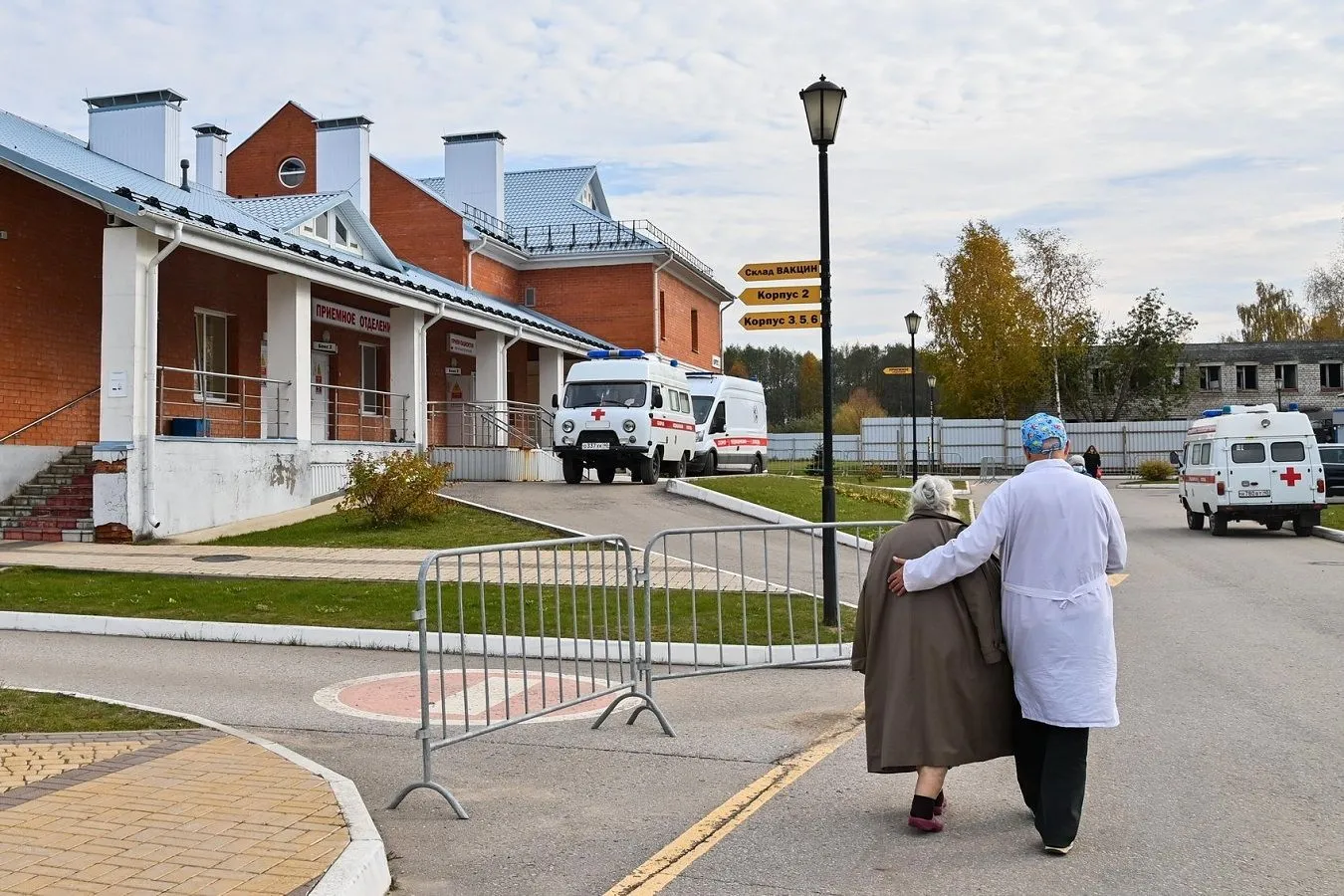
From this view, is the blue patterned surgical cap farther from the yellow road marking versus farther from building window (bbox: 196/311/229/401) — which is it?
building window (bbox: 196/311/229/401)

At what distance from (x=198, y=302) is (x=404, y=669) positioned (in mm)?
16234

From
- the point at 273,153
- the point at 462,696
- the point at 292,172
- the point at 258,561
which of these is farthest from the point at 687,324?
the point at 462,696

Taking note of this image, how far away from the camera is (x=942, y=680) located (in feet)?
17.4

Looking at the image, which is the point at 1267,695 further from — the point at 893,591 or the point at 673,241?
the point at 673,241

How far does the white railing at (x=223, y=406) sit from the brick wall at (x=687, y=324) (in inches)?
821

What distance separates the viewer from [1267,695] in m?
8.50

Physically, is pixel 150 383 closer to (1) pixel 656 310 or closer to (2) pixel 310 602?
(2) pixel 310 602

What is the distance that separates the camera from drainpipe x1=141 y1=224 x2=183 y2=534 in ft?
59.4

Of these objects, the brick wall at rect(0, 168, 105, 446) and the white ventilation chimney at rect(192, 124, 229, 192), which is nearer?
the brick wall at rect(0, 168, 105, 446)

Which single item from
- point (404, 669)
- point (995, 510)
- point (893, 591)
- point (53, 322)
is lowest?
point (404, 669)

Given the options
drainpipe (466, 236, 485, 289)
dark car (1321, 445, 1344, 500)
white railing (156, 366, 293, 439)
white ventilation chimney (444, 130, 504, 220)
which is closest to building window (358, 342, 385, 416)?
white railing (156, 366, 293, 439)

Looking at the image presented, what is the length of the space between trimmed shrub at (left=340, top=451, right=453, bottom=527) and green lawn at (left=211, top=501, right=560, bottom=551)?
187 millimetres

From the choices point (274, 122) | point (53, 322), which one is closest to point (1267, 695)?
point (53, 322)

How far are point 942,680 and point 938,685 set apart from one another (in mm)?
28
